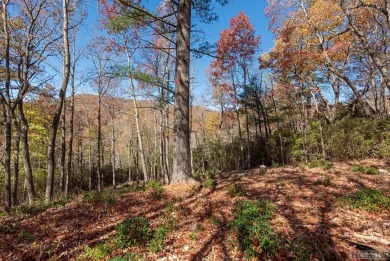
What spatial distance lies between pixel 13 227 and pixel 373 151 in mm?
13441

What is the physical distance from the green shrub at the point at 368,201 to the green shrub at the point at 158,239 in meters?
3.32

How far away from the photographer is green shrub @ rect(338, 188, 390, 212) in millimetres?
4044

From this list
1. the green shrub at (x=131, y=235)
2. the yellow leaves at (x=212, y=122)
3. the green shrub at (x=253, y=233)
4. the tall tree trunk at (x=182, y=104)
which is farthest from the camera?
the yellow leaves at (x=212, y=122)

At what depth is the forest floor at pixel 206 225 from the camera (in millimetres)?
3088

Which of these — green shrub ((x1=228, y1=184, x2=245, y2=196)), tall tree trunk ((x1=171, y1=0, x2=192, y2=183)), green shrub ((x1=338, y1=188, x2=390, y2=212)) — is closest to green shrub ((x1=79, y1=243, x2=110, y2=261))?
green shrub ((x1=228, y1=184, x2=245, y2=196))

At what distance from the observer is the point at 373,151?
35.0 feet

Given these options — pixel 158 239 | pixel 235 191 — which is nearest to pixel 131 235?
pixel 158 239

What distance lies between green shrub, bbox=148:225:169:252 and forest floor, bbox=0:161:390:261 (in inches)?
3.0

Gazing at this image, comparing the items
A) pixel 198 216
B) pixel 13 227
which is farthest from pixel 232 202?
pixel 13 227

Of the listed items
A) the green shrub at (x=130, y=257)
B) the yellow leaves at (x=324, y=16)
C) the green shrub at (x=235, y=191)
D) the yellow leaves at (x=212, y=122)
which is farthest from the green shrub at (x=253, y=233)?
the yellow leaves at (x=212, y=122)

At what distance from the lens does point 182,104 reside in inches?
269

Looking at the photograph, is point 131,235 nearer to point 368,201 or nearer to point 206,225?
point 206,225

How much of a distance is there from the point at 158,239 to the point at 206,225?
0.94 metres

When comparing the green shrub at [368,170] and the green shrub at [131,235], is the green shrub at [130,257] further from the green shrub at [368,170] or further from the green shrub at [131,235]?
the green shrub at [368,170]
